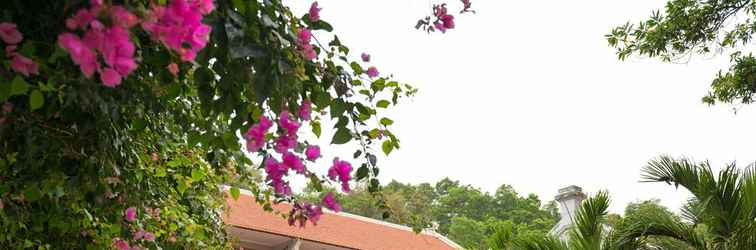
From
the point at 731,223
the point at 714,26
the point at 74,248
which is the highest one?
the point at 714,26

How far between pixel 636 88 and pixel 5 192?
351 inches

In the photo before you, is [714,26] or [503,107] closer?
[714,26]

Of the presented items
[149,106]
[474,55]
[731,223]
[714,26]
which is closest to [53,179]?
[149,106]

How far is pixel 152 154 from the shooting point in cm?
329

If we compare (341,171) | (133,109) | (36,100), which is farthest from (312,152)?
(36,100)

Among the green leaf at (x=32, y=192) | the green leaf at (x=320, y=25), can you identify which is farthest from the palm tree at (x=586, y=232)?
the green leaf at (x=32, y=192)

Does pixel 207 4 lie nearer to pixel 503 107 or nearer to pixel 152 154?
pixel 152 154

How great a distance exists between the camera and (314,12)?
5.89 feet

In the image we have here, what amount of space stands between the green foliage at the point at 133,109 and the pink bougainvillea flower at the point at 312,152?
0.32 ft

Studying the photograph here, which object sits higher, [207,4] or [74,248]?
[207,4]

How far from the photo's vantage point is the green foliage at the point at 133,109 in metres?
1.41

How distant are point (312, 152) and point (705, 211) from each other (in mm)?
4060

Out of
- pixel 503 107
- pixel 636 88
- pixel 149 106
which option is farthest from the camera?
pixel 503 107

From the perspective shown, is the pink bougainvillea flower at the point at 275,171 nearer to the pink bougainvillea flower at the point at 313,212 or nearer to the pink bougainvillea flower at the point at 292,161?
the pink bougainvillea flower at the point at 292,161
